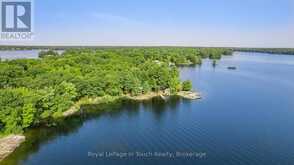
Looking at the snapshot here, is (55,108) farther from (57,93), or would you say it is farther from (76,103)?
(76,103)

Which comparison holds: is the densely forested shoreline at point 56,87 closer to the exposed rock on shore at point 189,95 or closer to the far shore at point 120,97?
the far shore at point 120,97

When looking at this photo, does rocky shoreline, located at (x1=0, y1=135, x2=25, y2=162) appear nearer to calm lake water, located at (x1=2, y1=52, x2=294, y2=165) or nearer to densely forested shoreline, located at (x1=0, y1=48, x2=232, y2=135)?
calm lake water, located at (x1=2, y1=52, x2=294, y2=165)

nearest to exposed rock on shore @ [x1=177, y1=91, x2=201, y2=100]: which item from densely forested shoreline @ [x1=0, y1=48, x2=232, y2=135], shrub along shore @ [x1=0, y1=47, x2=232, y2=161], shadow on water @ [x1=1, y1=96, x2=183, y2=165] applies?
shrub along shore @ [x1=0, y1=47, x2=232, y2=161]

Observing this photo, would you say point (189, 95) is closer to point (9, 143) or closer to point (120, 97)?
point (120, 97)

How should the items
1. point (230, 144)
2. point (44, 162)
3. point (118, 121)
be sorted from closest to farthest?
point (44, 162) → point (230, 144) → point (118, 121)

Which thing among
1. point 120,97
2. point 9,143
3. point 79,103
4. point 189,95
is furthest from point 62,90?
point 189,95

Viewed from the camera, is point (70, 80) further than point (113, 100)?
No

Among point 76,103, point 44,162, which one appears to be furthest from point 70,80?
point 44,162
